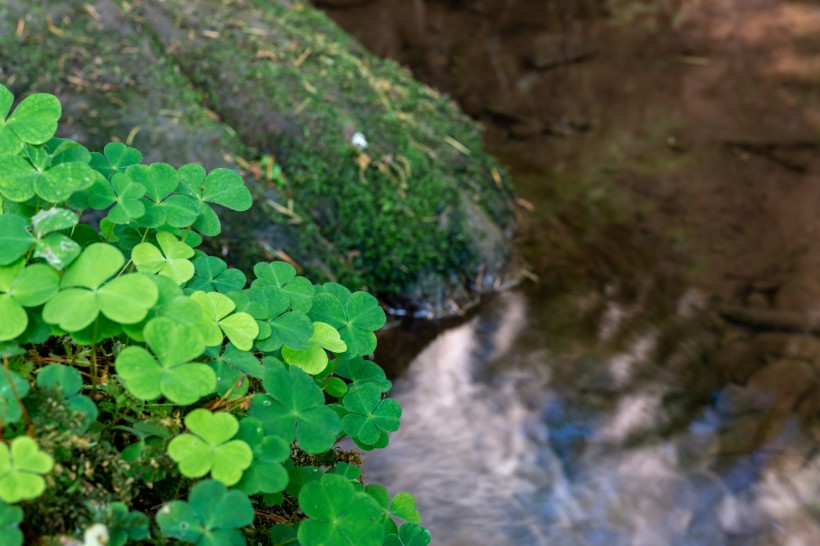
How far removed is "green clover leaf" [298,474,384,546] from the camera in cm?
120

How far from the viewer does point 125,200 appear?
4.59 ft

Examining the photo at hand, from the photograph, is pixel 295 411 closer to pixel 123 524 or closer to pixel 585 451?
pixel 123 524

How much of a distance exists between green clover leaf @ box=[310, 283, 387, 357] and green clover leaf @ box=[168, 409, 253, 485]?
35 cm

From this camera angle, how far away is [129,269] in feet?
4.73

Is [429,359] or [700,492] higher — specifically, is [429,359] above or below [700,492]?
below

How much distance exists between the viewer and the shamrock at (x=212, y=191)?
153 centimetres

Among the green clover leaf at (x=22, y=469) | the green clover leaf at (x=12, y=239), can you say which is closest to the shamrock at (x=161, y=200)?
the green clover leaf at (x=12, y=239)

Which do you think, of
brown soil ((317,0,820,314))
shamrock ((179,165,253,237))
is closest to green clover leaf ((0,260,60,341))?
shamrock ((179,165,253,237))

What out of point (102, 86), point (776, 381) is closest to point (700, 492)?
point (776, 381)

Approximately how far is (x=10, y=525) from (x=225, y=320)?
48cm

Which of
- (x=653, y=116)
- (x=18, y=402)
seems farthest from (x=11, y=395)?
(x=653, y=116)

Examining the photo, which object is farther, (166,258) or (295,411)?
(166,258)

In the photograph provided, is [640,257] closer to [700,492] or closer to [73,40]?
[700,492]

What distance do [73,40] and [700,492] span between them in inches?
145
